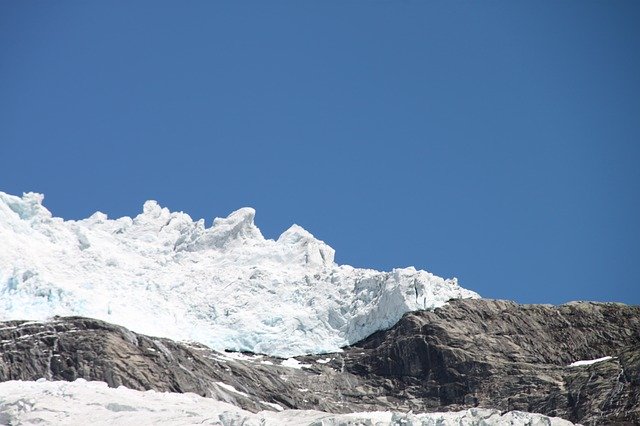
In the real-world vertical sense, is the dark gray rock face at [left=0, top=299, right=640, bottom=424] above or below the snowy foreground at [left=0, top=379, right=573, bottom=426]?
above

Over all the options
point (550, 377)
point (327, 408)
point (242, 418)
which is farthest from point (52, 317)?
point (550, 377)

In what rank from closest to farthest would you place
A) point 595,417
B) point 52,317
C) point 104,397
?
1. point 104,397
2. point 595,417
3. point 52,317

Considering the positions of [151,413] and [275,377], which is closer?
[151,413]

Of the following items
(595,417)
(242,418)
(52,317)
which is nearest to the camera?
(242,418)

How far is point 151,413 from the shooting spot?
13938 cm

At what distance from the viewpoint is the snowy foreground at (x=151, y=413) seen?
12294cm

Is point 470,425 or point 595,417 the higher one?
point 595,417

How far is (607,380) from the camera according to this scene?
176125 mm

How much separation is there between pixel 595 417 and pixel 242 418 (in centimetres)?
6065

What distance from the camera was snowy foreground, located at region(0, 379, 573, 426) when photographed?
123 meters

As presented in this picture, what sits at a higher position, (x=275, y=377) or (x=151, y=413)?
(x=275, y=377)

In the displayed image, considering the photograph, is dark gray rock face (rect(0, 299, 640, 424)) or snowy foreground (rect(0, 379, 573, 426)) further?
dark gray rock face (rect(0, 299, 640, 424))

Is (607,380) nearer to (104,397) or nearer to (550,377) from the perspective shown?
(550,377)

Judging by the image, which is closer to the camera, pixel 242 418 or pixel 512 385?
pixel 242 418
